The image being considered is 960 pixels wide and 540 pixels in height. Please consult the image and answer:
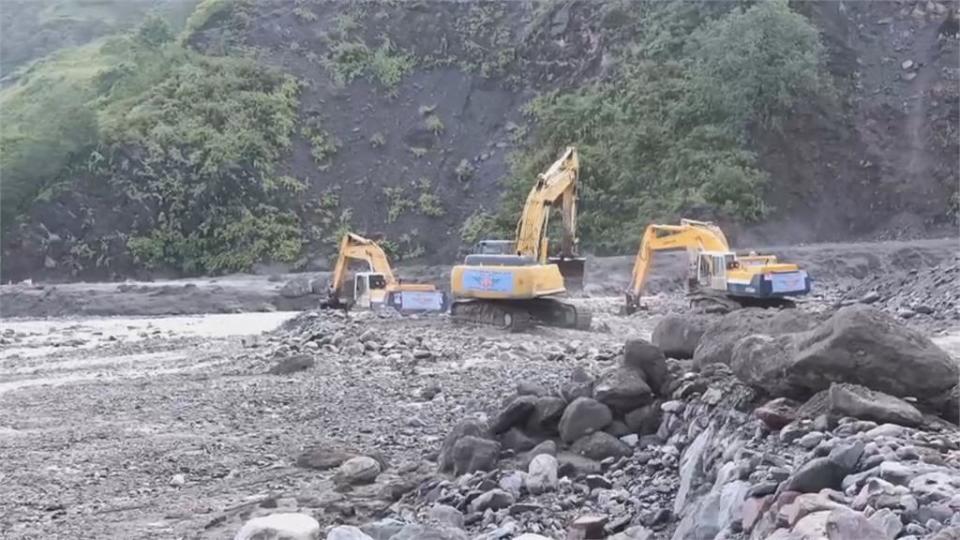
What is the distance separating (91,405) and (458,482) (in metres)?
5.97

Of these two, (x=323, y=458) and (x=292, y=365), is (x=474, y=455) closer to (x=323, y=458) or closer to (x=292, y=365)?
(x=323, y=458)

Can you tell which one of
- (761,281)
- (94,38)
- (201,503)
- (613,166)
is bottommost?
(201,503)

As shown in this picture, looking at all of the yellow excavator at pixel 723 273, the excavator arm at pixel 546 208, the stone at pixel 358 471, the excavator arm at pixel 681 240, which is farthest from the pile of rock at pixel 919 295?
the stone at pixel 358 471

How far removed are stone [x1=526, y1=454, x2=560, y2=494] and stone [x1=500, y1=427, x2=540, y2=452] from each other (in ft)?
1.92

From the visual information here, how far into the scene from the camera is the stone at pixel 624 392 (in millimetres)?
7301

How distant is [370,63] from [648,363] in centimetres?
3307

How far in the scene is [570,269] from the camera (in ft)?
57.5

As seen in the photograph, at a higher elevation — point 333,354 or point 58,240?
point 58,240

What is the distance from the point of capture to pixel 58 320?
24.1 meters

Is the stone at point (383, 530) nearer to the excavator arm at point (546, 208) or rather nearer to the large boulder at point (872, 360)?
the large boulder at point (872, 360)

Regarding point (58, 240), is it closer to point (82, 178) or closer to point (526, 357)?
point (82, 178)

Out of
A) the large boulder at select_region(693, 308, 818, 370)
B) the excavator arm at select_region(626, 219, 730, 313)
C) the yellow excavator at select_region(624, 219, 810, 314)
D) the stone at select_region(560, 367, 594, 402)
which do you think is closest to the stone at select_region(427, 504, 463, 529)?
the stone at select_region(560, 367, 594, 402)

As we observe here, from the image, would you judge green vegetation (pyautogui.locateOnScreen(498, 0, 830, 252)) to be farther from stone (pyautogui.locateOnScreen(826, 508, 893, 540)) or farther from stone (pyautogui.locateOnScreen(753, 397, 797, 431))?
stone (pyautogui.locateOnScreen(826, 508, 893, 540))

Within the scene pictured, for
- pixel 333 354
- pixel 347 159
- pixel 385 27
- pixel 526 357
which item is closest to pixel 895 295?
pixel 526 357
